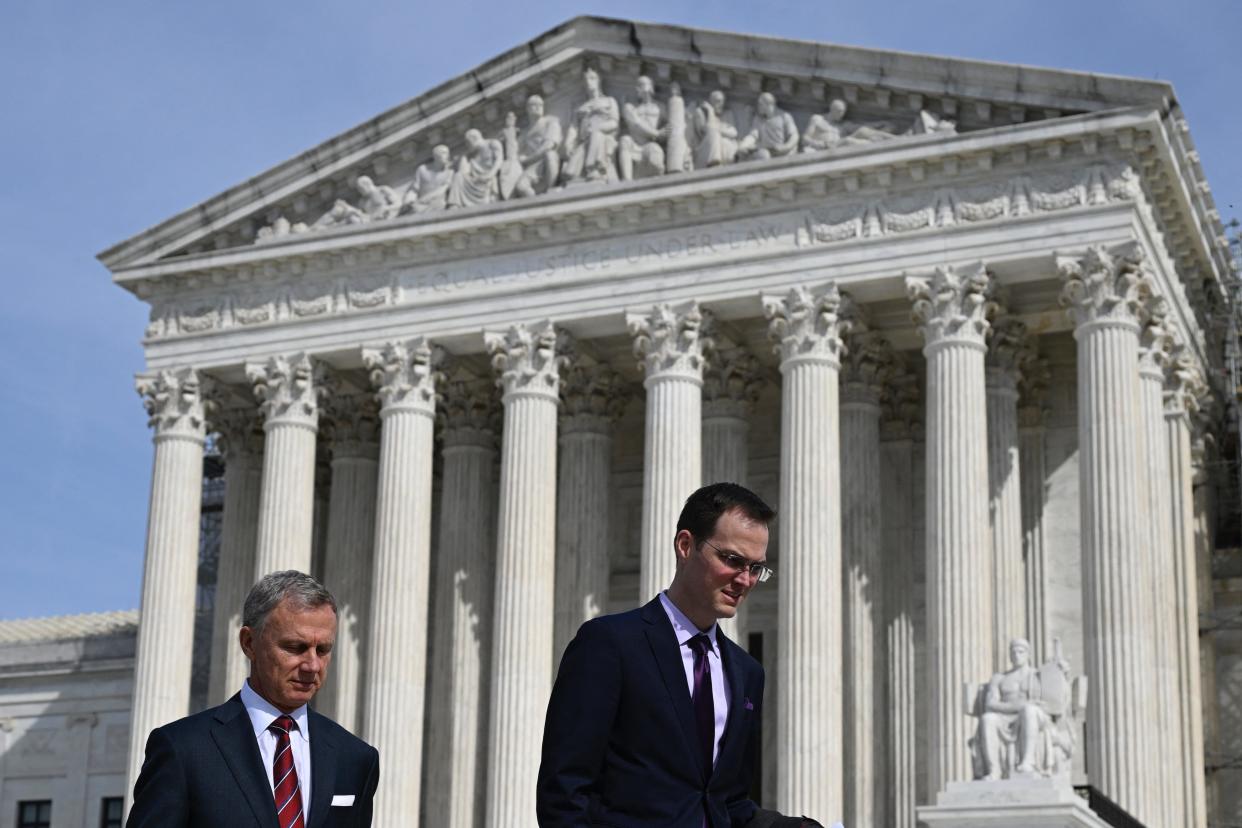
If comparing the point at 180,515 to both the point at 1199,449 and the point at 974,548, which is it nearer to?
the point at 974,548

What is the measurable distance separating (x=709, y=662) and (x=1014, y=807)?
24107 mm

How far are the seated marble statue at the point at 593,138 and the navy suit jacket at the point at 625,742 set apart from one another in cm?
3873

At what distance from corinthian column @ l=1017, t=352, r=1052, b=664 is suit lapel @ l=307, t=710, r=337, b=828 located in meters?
38.5

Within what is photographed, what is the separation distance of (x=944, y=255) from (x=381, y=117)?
14898 millimetres

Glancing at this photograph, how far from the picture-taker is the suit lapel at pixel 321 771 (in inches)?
340

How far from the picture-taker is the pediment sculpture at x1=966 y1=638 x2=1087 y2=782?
34.2 metres

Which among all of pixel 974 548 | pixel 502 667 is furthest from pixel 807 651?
pixel 502 667

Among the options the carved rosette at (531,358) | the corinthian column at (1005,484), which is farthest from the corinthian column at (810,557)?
the carved rosette at (531,358)

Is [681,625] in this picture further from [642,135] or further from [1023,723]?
[642,135]

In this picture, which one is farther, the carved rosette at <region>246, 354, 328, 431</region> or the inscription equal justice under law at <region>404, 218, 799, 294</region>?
the carved rosette at <region>246, 354, 328, 431</region>

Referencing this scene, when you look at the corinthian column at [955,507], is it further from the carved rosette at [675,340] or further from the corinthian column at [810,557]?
the carved rosette at [675,340]

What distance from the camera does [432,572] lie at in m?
53.9

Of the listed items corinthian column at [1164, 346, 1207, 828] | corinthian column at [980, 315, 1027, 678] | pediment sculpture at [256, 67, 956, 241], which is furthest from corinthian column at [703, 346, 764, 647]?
corinthian column at [1164, 346, 1207, 828]

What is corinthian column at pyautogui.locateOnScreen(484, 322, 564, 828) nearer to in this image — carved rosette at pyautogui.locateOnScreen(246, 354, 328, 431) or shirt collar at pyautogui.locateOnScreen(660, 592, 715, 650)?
carved rosette at pyautogui.locateOnScreen(246, 354, 328, 431)
